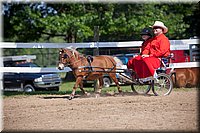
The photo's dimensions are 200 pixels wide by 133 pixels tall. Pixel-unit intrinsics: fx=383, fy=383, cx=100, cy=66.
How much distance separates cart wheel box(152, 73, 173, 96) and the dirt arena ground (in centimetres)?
55

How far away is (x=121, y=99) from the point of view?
930 cm

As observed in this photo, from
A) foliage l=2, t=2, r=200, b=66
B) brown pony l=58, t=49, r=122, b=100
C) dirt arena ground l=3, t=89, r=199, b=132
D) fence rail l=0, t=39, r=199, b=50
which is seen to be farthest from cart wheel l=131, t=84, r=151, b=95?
foliage l=2, t=2, r=200, b=66

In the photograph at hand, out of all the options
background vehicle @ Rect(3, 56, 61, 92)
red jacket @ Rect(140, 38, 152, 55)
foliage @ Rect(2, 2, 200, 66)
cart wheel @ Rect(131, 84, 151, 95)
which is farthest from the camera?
foliage @ Rect(2, 2, 200, 66)

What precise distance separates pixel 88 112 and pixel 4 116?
1679mm

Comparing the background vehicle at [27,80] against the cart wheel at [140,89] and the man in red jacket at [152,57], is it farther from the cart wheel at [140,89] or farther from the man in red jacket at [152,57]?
the man in red jacket at [152,57]

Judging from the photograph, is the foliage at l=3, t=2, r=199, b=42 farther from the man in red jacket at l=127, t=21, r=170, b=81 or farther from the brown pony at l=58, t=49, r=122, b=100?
the man in red jacket at l=127, t=21, r=170, b=81

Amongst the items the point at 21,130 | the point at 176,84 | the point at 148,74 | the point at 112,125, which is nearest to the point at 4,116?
the point at 21,130

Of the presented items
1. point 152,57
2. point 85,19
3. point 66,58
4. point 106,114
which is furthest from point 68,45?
point 85,19

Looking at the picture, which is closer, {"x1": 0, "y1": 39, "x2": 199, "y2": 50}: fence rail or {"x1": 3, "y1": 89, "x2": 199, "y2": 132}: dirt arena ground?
{"x1": 3, "y1": 89, "x2": 199, "y2": 132}: dirt arena ground

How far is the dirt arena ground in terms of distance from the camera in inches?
242

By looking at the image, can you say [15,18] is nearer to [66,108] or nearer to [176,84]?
[176,84]

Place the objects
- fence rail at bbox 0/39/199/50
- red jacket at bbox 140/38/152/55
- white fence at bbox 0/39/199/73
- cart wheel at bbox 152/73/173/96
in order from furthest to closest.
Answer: fence rail at bbox 0/39/199/50 → white fence at bbox 0/39/199/73 → cart wheel at bbox 152/73/173/96 → red jacket at bbox 140/38/152/55

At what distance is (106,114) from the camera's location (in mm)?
7219

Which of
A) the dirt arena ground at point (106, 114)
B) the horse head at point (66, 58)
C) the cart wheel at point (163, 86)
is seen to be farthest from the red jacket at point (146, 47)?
the horse head at point (66, 58)
